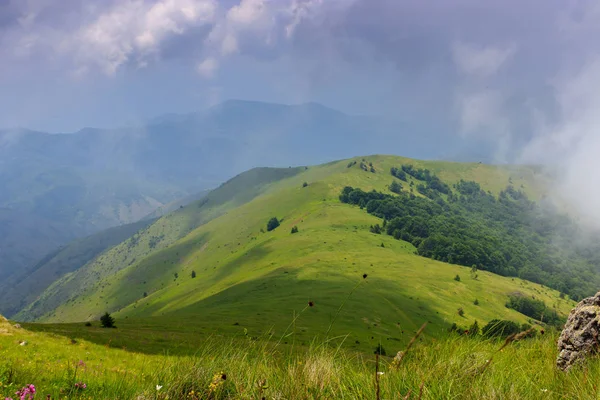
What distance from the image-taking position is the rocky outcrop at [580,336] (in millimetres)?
6546

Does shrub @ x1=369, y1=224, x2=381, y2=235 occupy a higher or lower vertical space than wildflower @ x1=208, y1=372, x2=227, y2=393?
lower

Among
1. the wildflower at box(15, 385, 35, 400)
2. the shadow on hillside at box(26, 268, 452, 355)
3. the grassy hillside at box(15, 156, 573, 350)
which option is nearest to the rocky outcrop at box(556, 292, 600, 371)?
the wildflower at box(15, 385, 35, 400)

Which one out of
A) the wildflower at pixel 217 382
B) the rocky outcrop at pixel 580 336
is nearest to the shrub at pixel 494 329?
the rocky outcrop at pixel 580 336

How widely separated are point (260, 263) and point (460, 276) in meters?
81.1

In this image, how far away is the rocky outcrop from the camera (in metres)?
6.55

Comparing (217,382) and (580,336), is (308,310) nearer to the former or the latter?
(580,336)

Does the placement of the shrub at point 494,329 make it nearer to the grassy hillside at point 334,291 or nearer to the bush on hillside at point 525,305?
the grassy hillside at point 334,291

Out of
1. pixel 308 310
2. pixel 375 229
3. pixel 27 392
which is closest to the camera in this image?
pixel 27 392

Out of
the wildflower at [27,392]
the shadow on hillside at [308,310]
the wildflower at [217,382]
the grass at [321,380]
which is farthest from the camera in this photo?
the shadow on hillside at [308,310]

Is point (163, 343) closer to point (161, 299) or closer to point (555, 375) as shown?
point (555, 375)

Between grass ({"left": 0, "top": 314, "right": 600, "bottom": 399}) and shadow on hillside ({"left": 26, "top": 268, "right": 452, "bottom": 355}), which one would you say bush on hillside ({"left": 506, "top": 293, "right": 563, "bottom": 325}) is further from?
grass ({"left": 0, "top": 314, "right": 600, "bottom": 399})

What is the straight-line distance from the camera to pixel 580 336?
6953 millimetres

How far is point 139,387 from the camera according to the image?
4918mm

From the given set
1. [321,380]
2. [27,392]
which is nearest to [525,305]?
[321,380]
